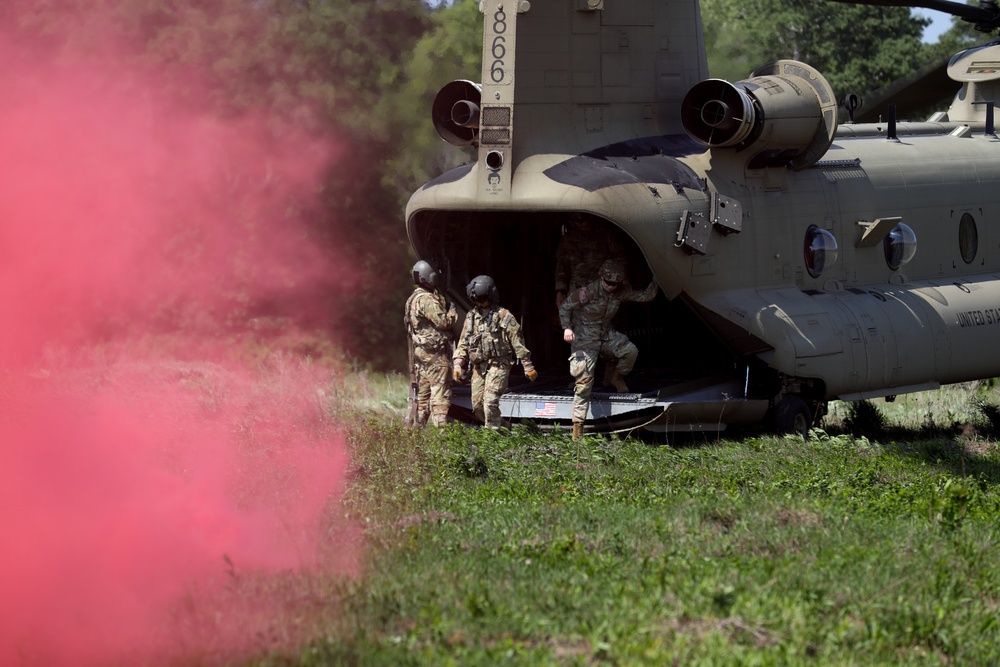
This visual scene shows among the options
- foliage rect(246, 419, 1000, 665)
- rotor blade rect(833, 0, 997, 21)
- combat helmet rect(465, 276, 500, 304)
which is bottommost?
foliage rect(246, 419, 1000, 665)

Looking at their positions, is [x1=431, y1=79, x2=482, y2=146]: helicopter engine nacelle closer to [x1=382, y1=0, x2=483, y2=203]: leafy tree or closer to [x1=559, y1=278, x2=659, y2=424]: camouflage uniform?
[x1=559, y1=278, x2=659, y2=424]: camouflage uniform

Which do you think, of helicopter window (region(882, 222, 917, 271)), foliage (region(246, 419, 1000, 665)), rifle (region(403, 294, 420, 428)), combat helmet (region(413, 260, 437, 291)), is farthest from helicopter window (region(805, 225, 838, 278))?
rifle (region(403, 294, 420, 428))

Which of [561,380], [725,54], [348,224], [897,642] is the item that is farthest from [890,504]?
[725,54]

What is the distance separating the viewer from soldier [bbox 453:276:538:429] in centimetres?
1378

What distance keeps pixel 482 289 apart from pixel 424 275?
849 mm

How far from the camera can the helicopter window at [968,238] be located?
16.8 m

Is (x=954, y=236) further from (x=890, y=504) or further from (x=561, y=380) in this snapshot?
(x=890, y=504)

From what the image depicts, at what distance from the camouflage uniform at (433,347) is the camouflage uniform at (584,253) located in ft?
4.35

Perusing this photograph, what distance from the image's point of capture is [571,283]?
14352 millimetres

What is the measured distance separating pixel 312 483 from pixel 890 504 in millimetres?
4612

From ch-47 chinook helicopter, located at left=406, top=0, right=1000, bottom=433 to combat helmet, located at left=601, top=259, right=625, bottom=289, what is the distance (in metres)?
0.49

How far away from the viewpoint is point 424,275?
14.3 m

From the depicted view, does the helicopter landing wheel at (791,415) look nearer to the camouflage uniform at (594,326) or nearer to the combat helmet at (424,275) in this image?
the camouflage uniform at (594,326)

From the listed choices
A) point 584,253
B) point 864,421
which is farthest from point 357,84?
point 864,421
